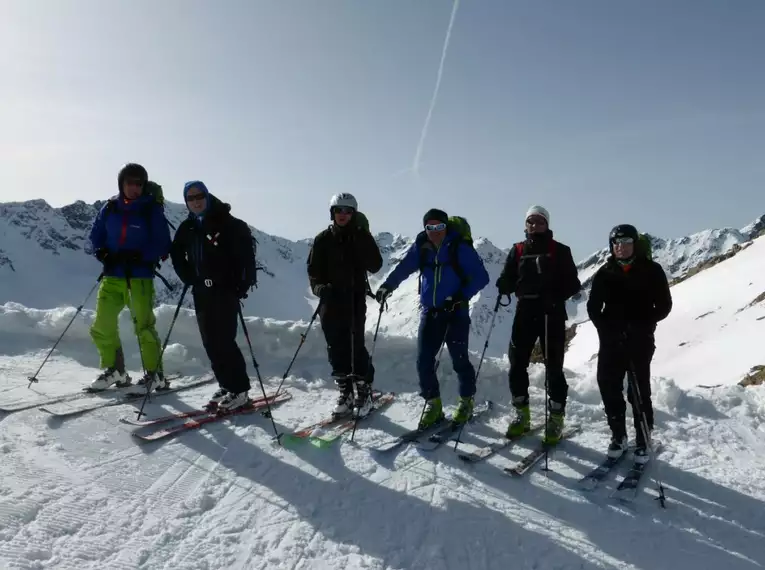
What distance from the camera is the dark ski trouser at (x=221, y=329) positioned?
636 centimetres

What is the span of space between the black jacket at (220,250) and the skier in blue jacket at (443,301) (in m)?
2.05

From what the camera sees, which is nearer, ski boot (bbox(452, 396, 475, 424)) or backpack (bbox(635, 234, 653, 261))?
backpack (bbox(635, 234, 653, 261))

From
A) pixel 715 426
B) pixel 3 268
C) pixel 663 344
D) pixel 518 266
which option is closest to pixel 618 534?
pixel 518 266

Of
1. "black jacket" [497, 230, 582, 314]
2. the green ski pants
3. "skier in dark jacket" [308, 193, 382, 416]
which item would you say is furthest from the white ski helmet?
the green ski pants

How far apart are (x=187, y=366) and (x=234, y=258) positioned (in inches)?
148

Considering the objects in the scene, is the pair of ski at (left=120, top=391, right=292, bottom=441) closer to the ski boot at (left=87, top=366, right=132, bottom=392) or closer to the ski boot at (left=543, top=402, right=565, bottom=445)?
the ski boot at (left=87, top=366, right=132, bottom=392)

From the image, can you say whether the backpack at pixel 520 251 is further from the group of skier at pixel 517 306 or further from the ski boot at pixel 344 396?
the ski boot at pixel 344 396

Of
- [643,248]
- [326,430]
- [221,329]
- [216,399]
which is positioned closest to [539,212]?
[643,248]

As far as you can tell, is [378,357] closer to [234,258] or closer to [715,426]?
[234,258]

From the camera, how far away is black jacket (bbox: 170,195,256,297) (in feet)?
20.7

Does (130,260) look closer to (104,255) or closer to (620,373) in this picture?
(104,255)

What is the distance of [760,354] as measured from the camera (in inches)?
528

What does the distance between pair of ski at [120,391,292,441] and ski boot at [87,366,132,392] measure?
4.49ft

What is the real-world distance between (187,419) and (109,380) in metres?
1.89
